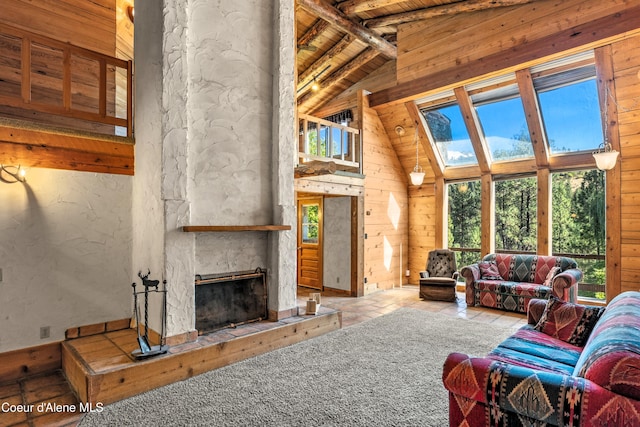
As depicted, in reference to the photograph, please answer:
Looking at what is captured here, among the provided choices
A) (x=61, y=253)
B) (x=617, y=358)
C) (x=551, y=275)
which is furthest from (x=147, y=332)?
(x=551, y=275)

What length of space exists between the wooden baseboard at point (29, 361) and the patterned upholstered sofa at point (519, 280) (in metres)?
5.66

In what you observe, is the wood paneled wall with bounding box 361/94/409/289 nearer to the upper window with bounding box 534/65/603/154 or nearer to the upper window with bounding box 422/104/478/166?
the upper window with bounding box 422/104/478/166

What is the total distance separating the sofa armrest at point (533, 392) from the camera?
4.82ft

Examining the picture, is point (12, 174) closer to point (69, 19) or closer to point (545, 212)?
point (69, 19)

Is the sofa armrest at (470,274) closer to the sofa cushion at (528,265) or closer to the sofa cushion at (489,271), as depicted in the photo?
the sofa cushion at (489,271)

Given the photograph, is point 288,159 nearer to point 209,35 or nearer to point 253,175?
point 253,175

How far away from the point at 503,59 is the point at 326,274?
492cm

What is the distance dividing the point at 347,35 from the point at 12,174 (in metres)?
5.39

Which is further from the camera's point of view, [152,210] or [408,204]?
[408,204]

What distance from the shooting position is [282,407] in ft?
8.55

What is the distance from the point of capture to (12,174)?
3.19 m

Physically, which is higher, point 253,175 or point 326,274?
point 253,175

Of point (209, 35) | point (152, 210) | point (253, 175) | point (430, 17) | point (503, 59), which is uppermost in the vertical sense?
point (430, 17)

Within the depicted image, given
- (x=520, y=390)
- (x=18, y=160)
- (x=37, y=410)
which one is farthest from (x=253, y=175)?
(x=520, y=390)
